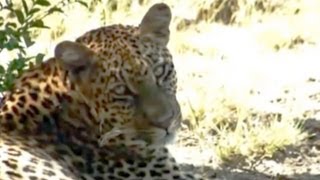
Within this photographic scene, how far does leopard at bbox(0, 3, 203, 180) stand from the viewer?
5180 millimetres

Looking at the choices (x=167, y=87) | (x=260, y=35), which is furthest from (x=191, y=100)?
(x=167, y=87)

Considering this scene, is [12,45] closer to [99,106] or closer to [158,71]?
[99,106]

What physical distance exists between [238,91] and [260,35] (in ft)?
6.31

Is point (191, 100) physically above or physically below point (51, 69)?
below

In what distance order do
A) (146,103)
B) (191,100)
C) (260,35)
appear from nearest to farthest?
(146,103)
(191,100)
(260,35)

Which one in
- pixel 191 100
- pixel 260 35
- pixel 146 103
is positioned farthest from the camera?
pixel 260 35

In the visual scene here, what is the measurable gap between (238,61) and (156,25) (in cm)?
431

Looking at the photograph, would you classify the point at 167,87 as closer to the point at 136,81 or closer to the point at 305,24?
the point at 136,81

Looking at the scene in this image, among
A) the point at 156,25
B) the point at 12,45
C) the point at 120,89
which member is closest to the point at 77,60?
the point at 120,89

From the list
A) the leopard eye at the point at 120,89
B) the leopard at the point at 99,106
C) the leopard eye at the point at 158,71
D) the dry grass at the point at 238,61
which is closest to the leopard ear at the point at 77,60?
the leopard at the point at 99,106

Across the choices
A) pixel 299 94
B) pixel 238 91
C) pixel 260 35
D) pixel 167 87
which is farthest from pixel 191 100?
pixel 167 87

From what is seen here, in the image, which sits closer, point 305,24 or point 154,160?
point 154,160

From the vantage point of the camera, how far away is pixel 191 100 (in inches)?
327

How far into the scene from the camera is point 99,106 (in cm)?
526
